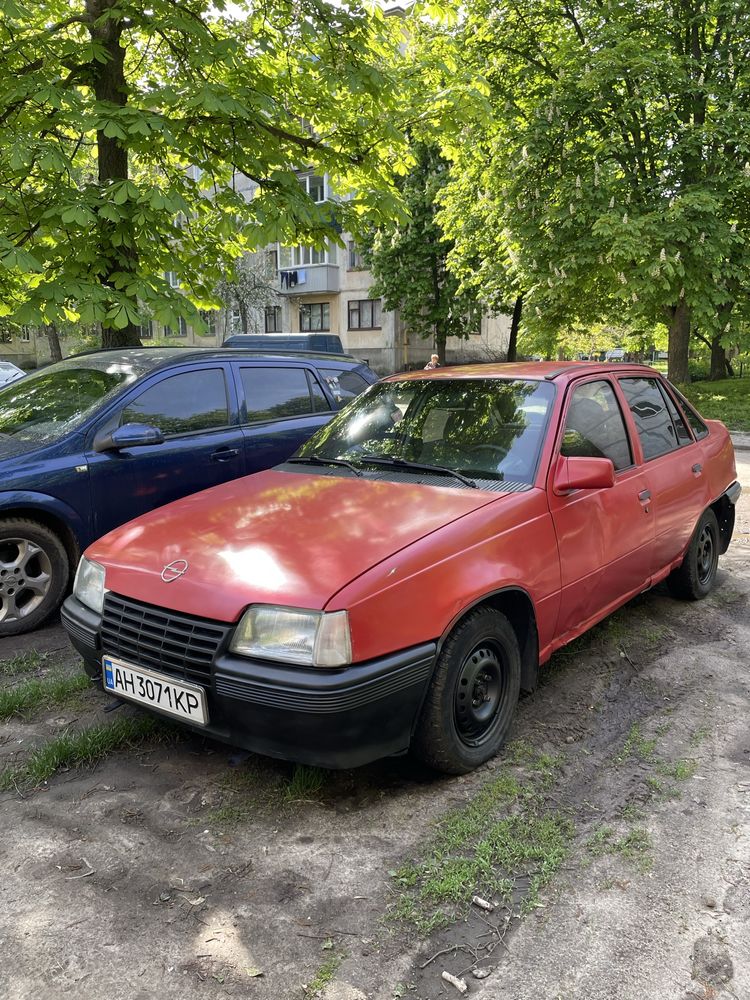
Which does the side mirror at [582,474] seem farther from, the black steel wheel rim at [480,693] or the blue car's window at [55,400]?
the blue car's window at [55,400]

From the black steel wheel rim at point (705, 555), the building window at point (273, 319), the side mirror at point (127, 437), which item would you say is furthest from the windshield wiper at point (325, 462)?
the building window at point (273, 319)

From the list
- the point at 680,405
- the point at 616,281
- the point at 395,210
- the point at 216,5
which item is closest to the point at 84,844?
the point at 680,405

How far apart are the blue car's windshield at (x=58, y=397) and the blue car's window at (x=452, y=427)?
1807 mm

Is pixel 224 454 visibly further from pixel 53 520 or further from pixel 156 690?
pixel 156 690

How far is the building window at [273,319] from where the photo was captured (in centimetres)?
4128

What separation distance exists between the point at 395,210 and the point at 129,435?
12.8 ft

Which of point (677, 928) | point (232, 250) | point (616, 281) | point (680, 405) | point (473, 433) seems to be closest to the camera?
point (677, 928)

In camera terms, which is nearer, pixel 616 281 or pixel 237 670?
pixel 237 670

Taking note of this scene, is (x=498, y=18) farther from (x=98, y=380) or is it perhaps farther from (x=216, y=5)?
(x=98, y=380)

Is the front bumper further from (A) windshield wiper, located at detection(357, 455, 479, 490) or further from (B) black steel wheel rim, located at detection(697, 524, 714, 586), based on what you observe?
(B) black steel wheel rim, located at detection(697, 524, 714, 586)

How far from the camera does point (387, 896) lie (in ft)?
7.80

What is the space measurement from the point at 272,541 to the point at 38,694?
Answer: 67.6 inches

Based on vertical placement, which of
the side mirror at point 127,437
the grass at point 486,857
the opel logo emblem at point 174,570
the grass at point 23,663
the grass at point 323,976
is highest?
the side mirror at point 127,437

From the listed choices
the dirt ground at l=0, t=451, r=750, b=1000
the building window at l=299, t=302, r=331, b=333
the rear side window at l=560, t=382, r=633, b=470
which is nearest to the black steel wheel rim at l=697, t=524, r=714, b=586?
the rear side window at l=560, t=382, r=633, b=470
